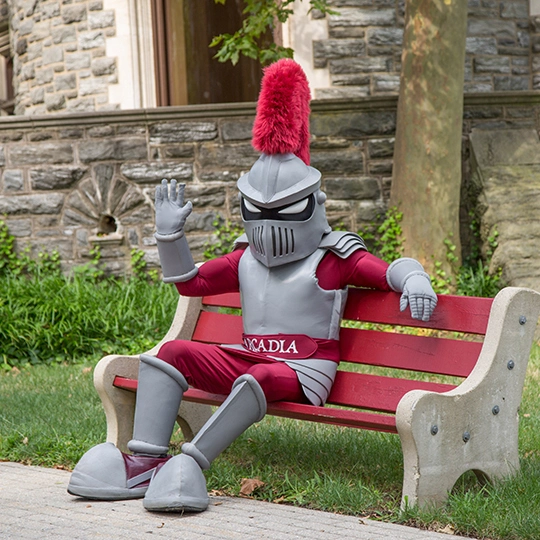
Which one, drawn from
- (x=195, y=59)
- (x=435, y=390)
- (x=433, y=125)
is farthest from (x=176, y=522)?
(x=195, y=59)

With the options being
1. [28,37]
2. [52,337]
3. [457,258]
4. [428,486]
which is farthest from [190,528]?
[28,37]

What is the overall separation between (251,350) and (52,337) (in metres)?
3.74

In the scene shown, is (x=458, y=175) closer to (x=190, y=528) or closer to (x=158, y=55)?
(x=158, y=55)

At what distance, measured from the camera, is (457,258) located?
764 cm

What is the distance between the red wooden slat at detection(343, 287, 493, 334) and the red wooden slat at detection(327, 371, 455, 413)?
236mm

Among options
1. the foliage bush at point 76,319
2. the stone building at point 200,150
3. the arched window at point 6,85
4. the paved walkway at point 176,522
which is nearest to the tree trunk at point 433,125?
the stone building at point 200,150

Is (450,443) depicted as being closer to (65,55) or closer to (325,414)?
(325,414)

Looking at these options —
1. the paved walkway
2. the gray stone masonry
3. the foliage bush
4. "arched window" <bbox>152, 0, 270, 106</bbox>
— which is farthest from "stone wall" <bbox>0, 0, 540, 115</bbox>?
the paved walkway

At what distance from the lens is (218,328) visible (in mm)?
4379

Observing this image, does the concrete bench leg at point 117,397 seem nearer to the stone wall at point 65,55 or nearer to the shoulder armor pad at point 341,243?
the shoulder armor pad at point 341,243

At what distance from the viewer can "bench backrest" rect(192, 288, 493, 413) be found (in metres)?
3.54

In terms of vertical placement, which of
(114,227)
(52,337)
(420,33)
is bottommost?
(52,337)

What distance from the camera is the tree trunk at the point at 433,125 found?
296 inches

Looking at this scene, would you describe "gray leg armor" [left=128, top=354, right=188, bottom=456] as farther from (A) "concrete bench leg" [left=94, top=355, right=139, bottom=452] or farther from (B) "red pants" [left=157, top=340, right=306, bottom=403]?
(A) "concrete bench leg" [left=94, top=355, right=139, bottom=452]
